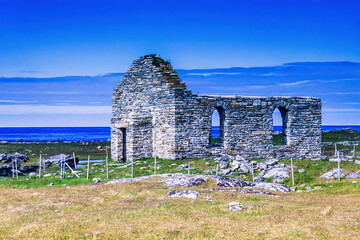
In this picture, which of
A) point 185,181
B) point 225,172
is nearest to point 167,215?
point 185,181

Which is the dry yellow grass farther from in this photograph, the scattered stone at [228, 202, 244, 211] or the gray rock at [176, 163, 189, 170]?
A: the gray rock at [176, 163, 189, 170]

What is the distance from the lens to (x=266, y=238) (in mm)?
10055

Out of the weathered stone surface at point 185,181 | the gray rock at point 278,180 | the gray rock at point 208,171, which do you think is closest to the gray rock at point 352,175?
the gray rock at point 278,180

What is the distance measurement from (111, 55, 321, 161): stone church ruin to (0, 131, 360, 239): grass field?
8.81m

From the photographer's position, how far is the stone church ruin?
28.5 m

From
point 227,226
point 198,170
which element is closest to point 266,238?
point 227,226

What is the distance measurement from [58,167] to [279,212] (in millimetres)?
24607

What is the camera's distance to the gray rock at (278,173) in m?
22.5

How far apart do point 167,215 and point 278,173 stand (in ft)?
38.8

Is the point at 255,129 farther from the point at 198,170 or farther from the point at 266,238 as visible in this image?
the point at 266,238

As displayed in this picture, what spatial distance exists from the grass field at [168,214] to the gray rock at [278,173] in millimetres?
1748

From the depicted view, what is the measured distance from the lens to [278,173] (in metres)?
22.8

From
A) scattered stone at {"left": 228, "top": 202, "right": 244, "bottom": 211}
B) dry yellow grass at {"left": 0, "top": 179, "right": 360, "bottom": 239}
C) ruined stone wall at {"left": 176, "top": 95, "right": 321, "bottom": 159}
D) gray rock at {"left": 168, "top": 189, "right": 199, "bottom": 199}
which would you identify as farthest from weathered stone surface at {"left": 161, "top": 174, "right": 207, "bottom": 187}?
ruined stone wall at {"left": 176, "top": 95, "right": 321, "bottom": 159}

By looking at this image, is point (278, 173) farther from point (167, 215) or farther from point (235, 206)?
point (167, 215)
